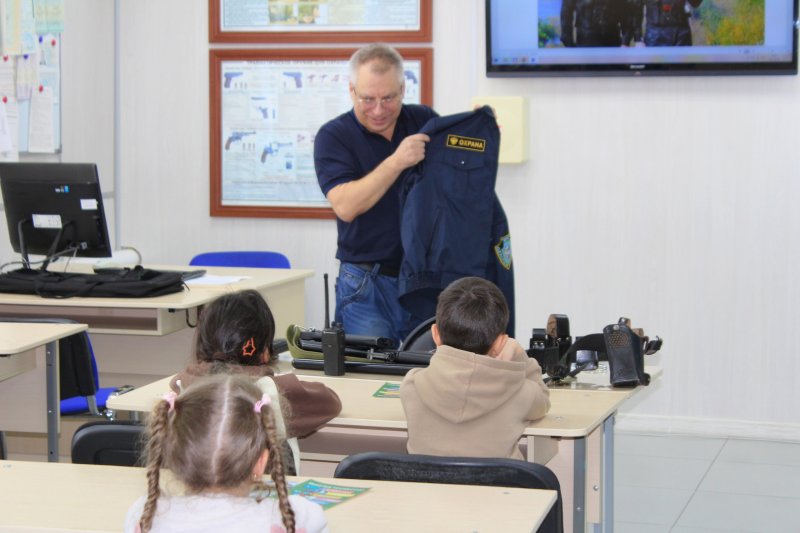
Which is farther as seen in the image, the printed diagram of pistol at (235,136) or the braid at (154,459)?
the printed diagram of pistol at (235,136)

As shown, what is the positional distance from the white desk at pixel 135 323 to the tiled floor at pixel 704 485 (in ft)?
5.75

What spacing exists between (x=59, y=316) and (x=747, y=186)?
3.18m

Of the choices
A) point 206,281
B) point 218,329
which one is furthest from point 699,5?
point 218,329

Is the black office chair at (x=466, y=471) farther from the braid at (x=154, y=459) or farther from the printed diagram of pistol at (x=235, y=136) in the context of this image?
the printed diagram of pistol at (x=235, y=136)

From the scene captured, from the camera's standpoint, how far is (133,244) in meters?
6.32

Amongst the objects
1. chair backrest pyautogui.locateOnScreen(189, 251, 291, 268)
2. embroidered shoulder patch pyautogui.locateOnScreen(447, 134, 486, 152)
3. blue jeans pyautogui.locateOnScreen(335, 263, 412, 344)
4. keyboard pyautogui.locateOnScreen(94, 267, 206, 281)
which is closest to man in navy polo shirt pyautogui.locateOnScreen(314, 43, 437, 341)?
blue jeans pyautogui.locateOnScreen(335, 263, 412, 344)

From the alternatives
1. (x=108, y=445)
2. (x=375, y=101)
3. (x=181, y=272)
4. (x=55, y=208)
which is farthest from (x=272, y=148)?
(x=108, y=445)

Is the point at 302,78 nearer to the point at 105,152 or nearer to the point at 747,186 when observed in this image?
the point at 105,152

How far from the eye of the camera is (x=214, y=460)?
168cm

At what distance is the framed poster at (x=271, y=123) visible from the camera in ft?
19.3

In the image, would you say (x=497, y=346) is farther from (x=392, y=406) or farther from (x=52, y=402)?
(x=52, y=402)

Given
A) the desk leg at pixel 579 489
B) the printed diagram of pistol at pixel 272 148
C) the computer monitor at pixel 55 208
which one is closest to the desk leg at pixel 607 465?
the desk leg at pixel 579 489

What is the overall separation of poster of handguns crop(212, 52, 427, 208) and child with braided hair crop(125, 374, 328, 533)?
4266 millimetres

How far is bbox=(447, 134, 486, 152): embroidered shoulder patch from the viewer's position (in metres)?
3.81
